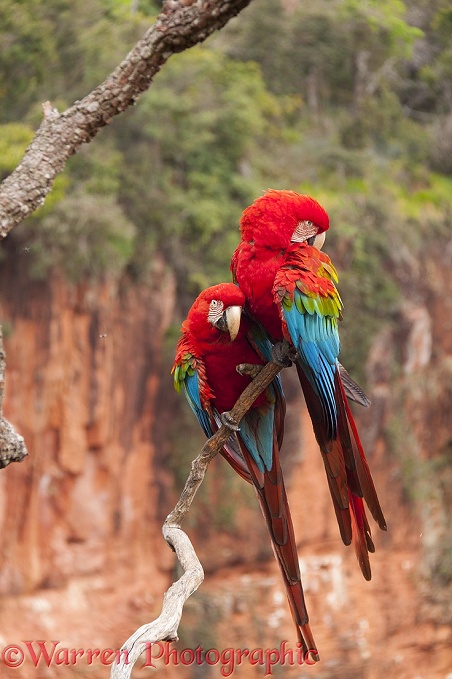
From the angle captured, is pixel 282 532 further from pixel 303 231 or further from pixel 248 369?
pixel 303 231

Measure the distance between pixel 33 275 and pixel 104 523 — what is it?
2253mm

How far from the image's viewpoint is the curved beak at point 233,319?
2408 mm

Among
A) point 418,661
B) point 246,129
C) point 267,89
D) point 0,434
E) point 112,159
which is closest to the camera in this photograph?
point 0,434

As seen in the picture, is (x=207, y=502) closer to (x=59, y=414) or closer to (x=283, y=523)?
(x=59, y=414)

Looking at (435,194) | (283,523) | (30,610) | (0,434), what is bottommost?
(30,610)

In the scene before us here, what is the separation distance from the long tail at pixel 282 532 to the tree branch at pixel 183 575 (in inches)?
12.9

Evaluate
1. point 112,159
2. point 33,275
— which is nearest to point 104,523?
point 33,275

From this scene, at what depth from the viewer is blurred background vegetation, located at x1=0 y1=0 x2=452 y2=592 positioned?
723 cm

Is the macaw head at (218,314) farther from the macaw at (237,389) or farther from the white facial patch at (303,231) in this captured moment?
the white facial patch at (303,231)

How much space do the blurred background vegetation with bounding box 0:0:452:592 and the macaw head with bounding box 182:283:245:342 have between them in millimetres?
4126

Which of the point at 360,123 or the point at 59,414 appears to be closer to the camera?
the point at 59,414

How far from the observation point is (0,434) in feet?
7.25

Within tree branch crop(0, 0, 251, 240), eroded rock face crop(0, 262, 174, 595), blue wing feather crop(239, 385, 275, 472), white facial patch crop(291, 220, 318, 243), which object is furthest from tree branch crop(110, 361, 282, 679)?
eroded rock face crop(0, 262, 174, 595)

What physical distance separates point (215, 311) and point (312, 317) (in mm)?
282
